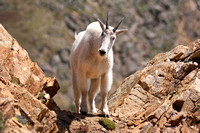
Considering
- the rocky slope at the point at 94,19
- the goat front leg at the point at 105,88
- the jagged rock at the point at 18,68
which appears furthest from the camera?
the rocky slope at the point at 94,19

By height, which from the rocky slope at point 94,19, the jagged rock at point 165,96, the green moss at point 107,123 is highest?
the rocky slope at point 94,19

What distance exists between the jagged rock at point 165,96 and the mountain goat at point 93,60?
0.94 meters

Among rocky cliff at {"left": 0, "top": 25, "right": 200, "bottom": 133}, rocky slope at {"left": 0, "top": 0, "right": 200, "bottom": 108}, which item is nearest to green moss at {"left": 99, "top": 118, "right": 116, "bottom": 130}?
rocky cliff at {"left": 0, "top": 25, "right": 200, "bottom": 133}

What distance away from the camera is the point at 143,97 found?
10055 mm

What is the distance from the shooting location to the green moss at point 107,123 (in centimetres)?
884

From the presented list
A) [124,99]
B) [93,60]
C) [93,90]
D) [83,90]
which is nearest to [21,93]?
[93,60]

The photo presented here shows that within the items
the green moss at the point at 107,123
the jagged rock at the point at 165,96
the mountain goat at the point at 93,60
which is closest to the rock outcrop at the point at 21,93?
the mountain goat at the point at 93,60

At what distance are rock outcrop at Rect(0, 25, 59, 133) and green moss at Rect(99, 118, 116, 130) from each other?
1.75m

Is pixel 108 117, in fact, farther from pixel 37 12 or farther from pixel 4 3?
pixel 4 3

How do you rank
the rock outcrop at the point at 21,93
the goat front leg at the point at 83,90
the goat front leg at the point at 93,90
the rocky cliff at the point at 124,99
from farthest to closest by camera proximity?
the goat front leg at the point at 93,90 → the goat front leg at the point at 83,90 → the rocky cliff at the point at 124,99 → the rock outcrop at the point at 21,93

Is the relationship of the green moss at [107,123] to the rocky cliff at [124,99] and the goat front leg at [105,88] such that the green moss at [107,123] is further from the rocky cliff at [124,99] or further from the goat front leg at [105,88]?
the goat front leg at [105,88]

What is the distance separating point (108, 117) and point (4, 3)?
84.1 m

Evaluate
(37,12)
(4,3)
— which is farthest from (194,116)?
(4,3)

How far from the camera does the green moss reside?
884 cm
